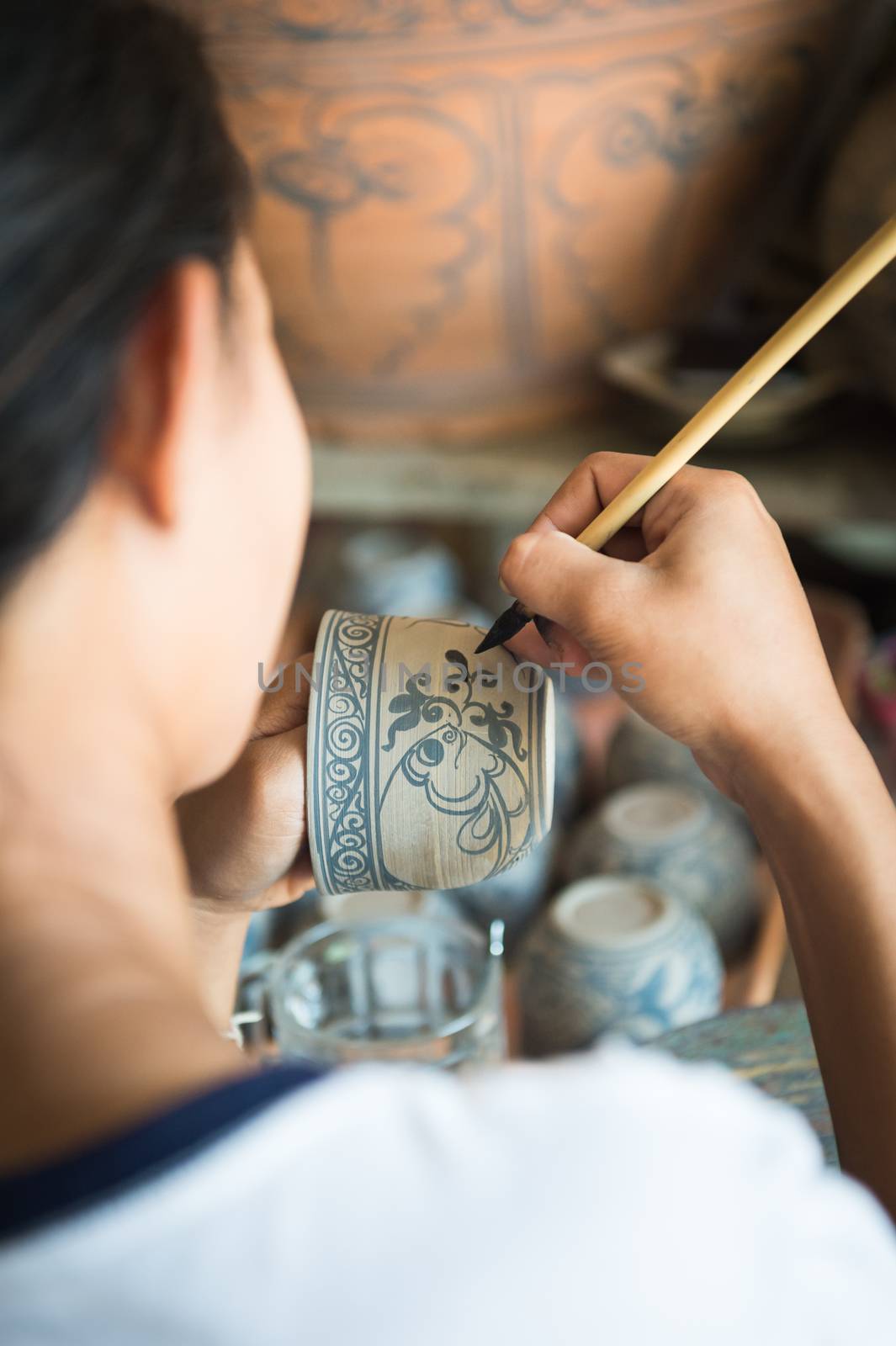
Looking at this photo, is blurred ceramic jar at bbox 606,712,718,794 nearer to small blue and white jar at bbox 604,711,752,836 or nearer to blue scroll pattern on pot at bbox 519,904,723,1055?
small blue and white jar at bbox 604,711,752,836

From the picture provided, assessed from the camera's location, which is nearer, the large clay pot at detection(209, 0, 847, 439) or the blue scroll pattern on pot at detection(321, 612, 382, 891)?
the blue scroll pattern on pot at detection(321, 612, 382, 891)

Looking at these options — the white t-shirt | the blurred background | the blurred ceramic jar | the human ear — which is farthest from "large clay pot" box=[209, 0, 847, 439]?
the white t-shirt

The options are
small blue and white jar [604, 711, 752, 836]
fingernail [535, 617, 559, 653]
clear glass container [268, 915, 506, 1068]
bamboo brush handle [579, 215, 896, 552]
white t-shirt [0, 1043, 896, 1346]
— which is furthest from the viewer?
small blue and white jar [604, 711, 752, 836]

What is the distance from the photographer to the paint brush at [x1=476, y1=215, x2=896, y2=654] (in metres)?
0.43

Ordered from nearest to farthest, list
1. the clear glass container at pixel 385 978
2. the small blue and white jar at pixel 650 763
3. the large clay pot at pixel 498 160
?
the clear glass container at pixel 385 978, the large clay pot at pixel 498 160, the small blue and white jar at pixel 650 763

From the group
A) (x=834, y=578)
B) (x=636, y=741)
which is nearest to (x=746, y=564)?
(x=636, y=741)

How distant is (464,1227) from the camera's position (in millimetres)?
283

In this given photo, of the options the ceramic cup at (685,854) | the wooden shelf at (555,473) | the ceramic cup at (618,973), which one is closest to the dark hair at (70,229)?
the ceramic cup at (618,973)

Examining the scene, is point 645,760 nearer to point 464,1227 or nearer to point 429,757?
point 429,757

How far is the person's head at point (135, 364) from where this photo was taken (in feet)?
1.03

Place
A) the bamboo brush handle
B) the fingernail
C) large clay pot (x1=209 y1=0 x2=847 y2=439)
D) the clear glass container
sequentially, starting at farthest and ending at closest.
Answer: large clay pot (x1=209 y1=0 x2=847 y2=439) < the clear glass container < the fingernail < the bamboo brush handle

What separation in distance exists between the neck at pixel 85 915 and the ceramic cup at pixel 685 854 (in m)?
0.55

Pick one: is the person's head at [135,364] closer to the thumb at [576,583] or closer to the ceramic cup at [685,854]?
the thumb at [576,583]

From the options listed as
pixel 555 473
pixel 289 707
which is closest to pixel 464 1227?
pixel 289 707
